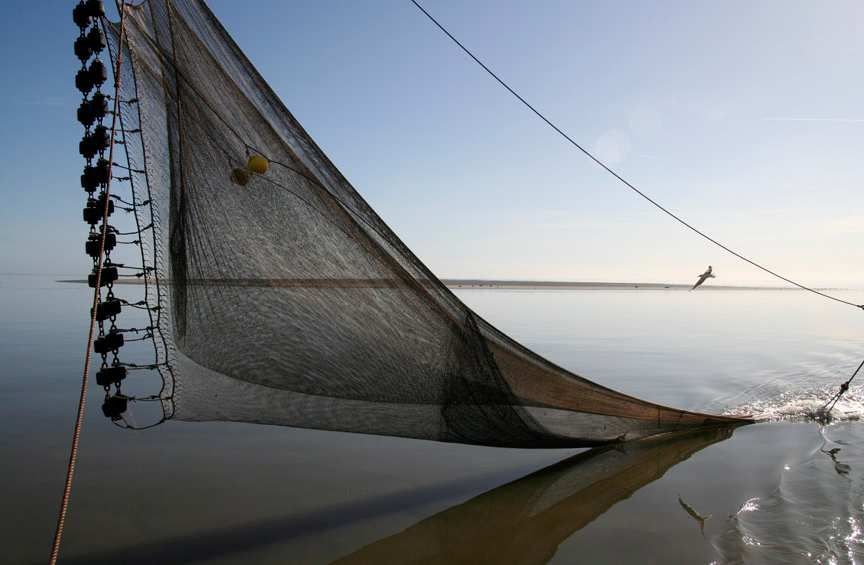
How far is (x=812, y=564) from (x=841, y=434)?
3.71 meters

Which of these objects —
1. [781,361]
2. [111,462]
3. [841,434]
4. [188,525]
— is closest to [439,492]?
[188,525]

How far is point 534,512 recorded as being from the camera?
416 centimetres

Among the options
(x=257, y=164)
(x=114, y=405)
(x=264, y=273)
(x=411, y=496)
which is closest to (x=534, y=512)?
(x=411, y=496)

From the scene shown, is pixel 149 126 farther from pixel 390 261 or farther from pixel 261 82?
pixel 390 261

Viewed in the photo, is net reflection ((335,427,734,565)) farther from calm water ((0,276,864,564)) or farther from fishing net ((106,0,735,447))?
fishing net ((106,0,735,447))

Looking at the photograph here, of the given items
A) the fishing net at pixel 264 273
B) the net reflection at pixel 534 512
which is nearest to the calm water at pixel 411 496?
the net reflection at pixel 534 512

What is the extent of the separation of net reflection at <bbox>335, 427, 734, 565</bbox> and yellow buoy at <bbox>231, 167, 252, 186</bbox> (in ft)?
7.90

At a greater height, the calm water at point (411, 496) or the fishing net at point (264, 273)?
the fishing net at point (264, 273)

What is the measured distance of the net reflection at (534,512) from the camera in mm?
3516

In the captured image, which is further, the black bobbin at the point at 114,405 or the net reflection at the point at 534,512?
the net reflection at the point at 534,512

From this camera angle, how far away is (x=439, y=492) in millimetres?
4441

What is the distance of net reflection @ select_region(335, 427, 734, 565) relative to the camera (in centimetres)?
352

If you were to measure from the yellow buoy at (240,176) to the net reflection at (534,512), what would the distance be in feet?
7.90

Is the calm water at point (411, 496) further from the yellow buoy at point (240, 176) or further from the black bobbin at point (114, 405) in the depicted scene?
the yellow buoy at point (240, 176)
